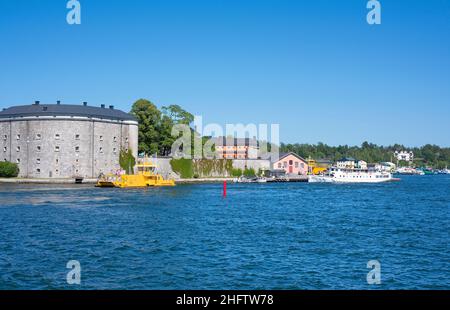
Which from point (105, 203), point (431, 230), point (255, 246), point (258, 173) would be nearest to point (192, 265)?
point (255, 246)

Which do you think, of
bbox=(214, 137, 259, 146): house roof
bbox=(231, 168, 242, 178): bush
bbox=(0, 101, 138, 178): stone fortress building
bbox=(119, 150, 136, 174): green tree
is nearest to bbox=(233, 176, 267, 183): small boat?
bbox=(231, 168, 242, 178): bush

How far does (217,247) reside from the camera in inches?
826

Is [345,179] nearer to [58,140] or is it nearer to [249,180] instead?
[249,180]

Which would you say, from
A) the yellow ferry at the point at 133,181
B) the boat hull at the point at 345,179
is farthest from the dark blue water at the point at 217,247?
the boat hull at the point at 345,179

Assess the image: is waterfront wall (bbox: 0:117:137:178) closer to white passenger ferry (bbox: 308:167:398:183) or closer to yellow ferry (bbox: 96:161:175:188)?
yellow ferry (bbox: 96:161:175:188)

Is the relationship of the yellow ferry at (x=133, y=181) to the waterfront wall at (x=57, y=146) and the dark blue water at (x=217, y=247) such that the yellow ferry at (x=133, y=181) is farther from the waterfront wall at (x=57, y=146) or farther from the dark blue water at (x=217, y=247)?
A: the dark blue water at (x=217, y=247)

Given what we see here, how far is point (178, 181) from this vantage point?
7538 centimetres

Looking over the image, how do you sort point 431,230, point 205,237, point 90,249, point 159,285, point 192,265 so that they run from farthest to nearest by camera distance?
point 431,230 → point 205,237 → point 90,249 → point 192,265 → point 159,285

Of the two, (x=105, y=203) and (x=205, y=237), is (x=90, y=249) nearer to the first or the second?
(x=205, y=237)

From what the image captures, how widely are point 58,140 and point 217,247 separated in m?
49.0

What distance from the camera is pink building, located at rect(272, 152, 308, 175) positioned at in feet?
315

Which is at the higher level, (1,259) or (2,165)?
(2,165)

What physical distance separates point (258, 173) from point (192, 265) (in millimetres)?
72804
